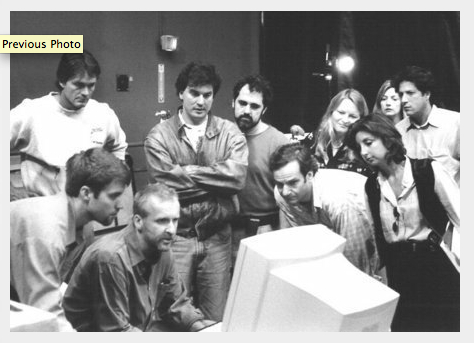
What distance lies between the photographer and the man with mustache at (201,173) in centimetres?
221

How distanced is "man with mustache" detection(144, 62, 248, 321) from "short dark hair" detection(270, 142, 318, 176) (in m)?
0.12

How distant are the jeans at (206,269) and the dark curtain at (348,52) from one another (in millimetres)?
565

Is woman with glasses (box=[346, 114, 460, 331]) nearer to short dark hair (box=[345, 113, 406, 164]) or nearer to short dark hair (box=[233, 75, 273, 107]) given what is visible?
short dark hair (box=[345, 113, 406, 164])

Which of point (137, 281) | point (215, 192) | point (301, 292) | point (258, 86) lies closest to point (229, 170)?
point (215, 192)

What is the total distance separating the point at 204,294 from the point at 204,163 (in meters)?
0.53

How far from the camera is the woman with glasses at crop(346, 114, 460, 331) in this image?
2068 millimetres

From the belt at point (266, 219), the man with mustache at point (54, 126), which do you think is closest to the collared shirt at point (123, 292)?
the man with mustache at point (54, 126)

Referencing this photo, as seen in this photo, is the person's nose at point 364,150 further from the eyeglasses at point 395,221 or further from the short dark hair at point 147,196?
the short dark hair at point 147,196

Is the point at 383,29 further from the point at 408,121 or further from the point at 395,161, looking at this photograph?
the point at 395,161

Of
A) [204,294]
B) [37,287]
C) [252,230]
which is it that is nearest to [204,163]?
[252,230]

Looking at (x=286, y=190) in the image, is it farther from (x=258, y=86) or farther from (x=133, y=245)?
(x=133, y=245)

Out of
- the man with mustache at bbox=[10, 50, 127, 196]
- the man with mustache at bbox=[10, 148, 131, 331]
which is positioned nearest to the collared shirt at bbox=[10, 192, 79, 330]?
the man with mustache at bbox=[10, 148, 131, 331]
